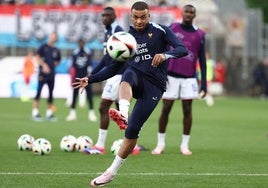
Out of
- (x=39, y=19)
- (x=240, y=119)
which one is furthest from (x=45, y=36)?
(x=240, y=119)

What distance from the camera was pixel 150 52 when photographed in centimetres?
1210

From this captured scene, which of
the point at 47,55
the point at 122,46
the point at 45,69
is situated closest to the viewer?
the point at 122,46

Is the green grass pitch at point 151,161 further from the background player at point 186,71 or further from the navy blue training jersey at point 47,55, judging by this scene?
the navy blue training jersey at point 47,55

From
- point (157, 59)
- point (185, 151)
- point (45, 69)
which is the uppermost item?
point (157, 59)

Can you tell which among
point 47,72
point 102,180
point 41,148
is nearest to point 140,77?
point 102,180

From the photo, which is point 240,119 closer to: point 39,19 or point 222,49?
point 39,19

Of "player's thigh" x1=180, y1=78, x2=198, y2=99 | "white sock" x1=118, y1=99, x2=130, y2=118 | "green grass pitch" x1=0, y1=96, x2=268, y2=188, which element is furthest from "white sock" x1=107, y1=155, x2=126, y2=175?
"player's thigh" x1=180, y1=78, x2=198, y2=99

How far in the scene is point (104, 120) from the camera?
637 inches

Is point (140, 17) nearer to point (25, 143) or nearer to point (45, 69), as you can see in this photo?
point (25, 143)

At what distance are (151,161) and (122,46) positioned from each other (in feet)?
12.9

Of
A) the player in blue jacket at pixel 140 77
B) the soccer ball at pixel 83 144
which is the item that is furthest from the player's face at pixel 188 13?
the player in blue jacket at pixel 140 77

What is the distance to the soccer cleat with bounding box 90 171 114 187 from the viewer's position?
11.2 metres

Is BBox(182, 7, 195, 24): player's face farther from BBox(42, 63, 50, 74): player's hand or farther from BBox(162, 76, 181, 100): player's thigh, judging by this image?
BBox(42, 63, 50, 74): player's hand

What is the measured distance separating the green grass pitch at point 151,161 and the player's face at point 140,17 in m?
2.19
